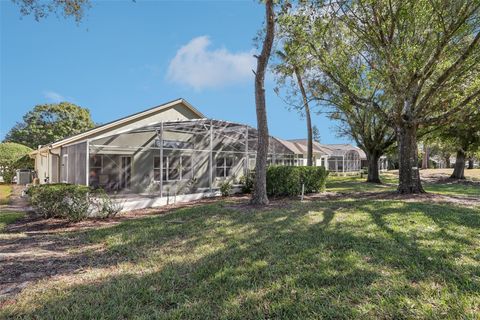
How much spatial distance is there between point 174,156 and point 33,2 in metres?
9.85

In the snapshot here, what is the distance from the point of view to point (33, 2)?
23.6 feet

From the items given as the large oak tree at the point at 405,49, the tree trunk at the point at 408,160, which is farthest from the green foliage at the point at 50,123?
the tree trunk at the point at 408,160

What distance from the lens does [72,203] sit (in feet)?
27.5

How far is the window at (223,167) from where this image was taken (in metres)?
18.2

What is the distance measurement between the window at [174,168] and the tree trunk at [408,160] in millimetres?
11197

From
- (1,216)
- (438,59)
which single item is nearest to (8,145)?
(1,216)

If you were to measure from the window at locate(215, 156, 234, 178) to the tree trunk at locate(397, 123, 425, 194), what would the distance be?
10188 mm

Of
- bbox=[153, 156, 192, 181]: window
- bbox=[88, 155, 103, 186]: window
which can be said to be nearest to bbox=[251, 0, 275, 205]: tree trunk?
bbox=[153, 156, 192, 181]: window

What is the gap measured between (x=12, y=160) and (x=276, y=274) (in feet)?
98.0

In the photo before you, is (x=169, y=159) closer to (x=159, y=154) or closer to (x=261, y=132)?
(x=159, y=154)

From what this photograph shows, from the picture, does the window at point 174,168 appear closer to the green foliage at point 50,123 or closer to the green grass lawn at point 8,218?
the green grass lawn at point 8,218

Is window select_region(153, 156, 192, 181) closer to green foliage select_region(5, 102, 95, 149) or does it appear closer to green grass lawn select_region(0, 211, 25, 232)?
green grass lawn select_region(0, 211, 25, 232)

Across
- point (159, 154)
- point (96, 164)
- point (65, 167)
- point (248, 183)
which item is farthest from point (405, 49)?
point (65, 167)

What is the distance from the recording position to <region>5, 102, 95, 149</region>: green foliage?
36.7 metres
